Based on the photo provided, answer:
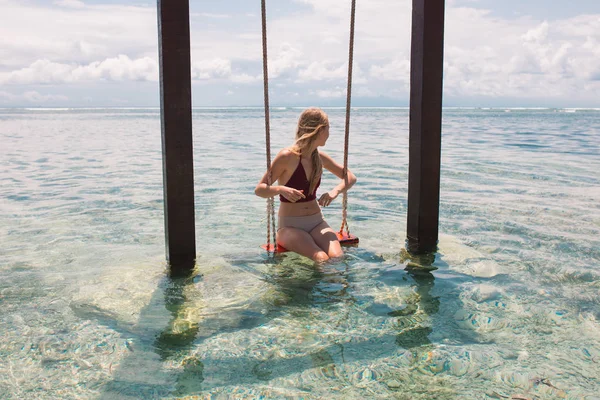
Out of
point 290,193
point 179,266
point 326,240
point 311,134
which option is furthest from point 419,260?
point 179,266

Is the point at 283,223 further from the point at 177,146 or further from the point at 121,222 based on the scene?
the point at 121,222

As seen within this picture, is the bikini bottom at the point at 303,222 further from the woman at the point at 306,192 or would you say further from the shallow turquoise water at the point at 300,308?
the shallow turquoise water at the point at 300,308

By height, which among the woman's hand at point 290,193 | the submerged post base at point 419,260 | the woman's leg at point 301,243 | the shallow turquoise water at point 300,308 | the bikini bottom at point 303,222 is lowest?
the shallow turquoise water at point 300,308

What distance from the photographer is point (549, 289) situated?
14.2 feet

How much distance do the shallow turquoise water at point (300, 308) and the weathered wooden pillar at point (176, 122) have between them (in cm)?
49

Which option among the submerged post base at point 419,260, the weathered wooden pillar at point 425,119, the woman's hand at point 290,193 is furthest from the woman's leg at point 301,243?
the weathered wooden pillar at point 425,119

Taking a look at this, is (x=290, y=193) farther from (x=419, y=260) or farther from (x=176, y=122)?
(x=419, y=260)

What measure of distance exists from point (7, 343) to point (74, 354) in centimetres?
48

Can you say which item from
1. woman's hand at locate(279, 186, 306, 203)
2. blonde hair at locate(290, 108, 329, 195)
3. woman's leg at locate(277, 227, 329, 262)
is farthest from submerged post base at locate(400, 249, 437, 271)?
woman's hand at locate(279, 186, 306, 203)

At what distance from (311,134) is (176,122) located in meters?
1.22

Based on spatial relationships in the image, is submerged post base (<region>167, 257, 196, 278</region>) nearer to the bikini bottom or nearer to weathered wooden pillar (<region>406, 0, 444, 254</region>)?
the bikini bottom

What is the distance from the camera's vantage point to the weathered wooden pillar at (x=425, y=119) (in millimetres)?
4531

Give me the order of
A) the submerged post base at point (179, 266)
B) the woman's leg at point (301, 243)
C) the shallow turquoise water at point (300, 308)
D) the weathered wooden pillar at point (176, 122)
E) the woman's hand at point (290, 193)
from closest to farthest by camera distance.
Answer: the shallow turquoise water at point (300, 308) < the weathered wooden pillar at point (176, 122) < the submerged post base at point (179, 266) < the woman's hand at point (290, 193) < the woman's leg at point (301, 243)

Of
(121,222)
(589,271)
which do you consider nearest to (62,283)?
(121,222)
